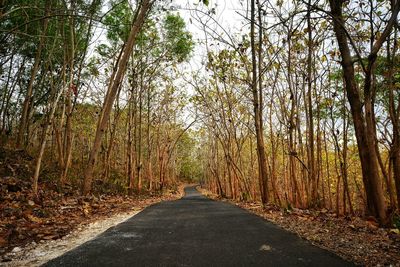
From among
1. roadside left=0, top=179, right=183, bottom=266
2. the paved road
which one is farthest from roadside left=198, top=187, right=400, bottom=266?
roadside left=0, top=179, right=183, bottom=266

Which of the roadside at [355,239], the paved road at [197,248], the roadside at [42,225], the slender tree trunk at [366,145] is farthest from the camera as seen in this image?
the slender tree trunk at [366,145]

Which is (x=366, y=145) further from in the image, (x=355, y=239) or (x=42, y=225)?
(x=42, y=225)

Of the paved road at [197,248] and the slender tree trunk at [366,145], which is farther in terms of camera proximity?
the slender tree trunk at [366,145]

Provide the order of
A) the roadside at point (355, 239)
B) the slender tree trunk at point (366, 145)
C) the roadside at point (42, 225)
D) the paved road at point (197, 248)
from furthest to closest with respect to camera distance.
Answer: the slender tree trunk at point (366, 145) < the roadside at point (42, 225) < the roadside at point (355, 239) < the paved road at point (197, 248)

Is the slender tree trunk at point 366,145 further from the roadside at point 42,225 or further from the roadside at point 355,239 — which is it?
the roadside at point 42,225

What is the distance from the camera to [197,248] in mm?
3215

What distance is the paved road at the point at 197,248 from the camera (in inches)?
107

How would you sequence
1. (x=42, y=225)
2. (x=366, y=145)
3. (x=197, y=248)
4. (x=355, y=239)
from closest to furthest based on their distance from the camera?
(x=197, y=248) → (x=355, y=239) → (x=42, y=225) → (x=366, y=145)

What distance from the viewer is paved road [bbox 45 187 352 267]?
272 cm

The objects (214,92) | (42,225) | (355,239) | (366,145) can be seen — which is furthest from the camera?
(214,92)

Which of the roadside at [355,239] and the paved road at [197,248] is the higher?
the roadside at [355,239]

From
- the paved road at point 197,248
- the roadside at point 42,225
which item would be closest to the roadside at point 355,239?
the paved road at point 197,248

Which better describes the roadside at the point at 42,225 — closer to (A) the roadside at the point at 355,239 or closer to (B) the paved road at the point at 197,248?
(B) the paved road at the point at 197,248

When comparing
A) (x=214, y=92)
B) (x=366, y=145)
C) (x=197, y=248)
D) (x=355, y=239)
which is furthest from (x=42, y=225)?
(x=214, y=92)
